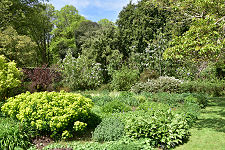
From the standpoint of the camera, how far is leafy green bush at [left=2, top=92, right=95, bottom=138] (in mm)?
4348

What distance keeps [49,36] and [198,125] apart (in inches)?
1156

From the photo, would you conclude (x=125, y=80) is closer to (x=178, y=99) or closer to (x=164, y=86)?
(x=164, y=86)

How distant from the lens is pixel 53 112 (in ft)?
14.9

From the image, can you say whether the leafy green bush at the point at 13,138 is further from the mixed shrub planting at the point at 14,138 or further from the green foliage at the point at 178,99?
the green foliage at the point at 178,99

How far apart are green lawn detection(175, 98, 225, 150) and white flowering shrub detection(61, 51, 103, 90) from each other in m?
7.97

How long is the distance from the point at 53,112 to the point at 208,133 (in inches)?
156

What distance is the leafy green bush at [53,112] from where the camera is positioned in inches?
171

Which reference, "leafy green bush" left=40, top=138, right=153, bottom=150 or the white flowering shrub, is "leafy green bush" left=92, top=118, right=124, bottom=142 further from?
the white flowering shrub

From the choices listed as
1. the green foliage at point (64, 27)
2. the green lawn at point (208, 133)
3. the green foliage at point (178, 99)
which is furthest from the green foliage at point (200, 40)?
the green foliage at point (64, 27)

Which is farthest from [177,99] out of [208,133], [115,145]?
[115,145]

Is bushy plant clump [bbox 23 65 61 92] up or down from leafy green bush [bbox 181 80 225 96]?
up

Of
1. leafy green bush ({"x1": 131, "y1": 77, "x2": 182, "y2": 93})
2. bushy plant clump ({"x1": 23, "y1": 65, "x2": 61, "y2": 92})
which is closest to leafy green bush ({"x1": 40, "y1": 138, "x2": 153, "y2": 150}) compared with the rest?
leafy green bush ({"x1": 131, "y1": 77, "x2": 182, "y2": 93})

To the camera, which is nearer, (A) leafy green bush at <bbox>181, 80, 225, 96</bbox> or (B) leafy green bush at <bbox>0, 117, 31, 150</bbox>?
(B) leafy green bush at <bbox>0, 117, 31, 150</bbox>

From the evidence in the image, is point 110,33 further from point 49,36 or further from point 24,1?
point 49,36
